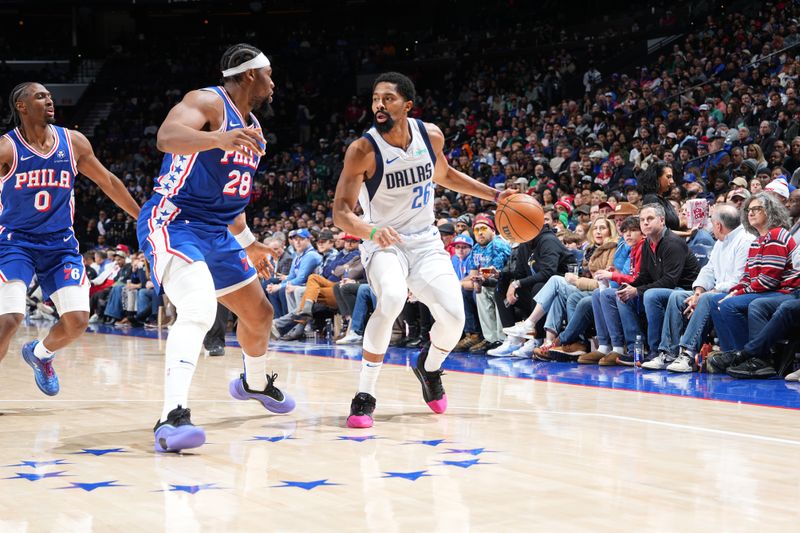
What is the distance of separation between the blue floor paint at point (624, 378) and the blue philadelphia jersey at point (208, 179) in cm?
322

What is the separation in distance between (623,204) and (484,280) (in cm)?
152

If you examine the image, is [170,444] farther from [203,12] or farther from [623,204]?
[203,12]

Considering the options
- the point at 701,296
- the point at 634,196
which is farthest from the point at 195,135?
the point at 634,196

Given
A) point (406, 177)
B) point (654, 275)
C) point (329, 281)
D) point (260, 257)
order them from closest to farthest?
point (260, 257) → point (406, 177) → point (654, 275) → point (329, 281)

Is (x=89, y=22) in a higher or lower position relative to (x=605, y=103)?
higher

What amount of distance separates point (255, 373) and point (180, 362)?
1.05m

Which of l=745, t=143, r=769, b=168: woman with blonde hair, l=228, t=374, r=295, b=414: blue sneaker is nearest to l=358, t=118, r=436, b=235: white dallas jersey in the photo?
l=228, t=374, r=295, b=414: blue sneaker

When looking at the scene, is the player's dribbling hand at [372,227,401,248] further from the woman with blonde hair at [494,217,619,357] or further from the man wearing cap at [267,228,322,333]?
the man wearing cap at [267,228,322,333]

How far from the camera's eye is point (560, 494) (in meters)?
3.21

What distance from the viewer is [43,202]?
5.38 metres

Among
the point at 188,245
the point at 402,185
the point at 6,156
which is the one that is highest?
the point at 6,156

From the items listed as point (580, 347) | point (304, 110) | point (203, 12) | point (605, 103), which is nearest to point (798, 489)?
point (580, 347)

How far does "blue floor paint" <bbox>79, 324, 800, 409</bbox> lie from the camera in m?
6.01

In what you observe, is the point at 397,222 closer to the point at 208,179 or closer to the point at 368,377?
the point at 368,377
